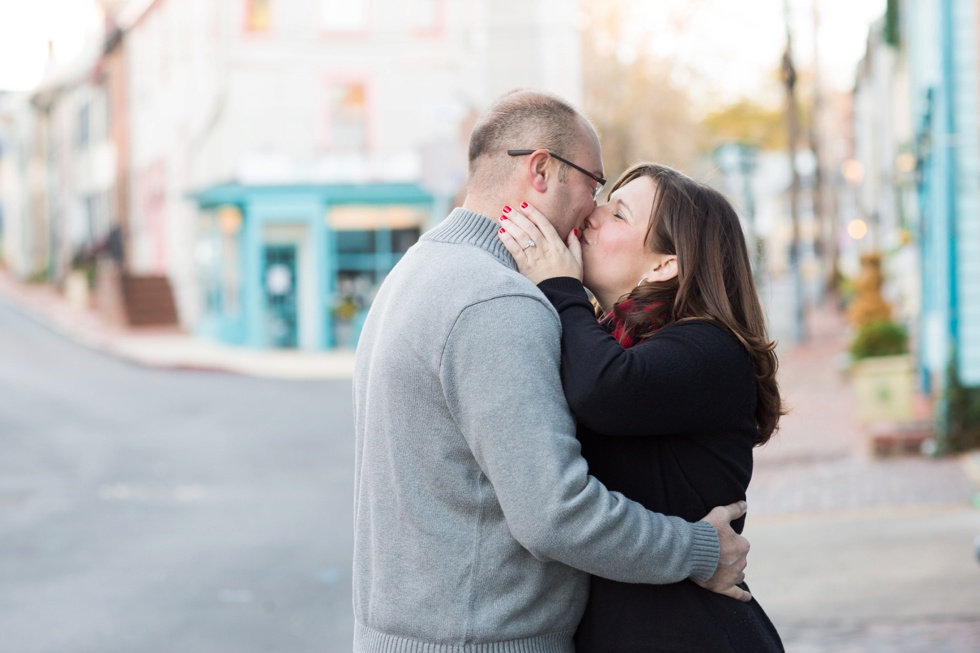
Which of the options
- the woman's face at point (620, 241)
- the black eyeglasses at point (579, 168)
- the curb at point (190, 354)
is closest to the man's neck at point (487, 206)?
the black eyeglasses at point (579, 168)

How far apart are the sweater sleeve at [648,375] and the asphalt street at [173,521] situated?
13.2 ft

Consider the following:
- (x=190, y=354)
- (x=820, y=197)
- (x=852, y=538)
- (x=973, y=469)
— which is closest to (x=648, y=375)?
(x=852, y=538)

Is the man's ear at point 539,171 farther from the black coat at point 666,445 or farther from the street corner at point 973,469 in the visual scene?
the street corner at point 973,469

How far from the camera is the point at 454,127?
27.0m

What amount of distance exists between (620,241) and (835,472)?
8.89 metres

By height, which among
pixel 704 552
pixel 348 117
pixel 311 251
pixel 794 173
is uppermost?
pixel 348 117

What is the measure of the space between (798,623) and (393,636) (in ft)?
13.3

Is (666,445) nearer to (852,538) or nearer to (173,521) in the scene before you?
(852,538)

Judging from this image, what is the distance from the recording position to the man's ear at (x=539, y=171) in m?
2.63

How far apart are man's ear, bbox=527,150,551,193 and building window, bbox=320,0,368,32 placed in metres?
26.1

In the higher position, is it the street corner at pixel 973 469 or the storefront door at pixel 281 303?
the storefront door at pixel 281 303

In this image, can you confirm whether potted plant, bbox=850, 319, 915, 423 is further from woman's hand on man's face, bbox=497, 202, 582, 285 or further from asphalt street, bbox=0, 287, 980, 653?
woman's hand on man's face, bbox=497, 202, 582, 285

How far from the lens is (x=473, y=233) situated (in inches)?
104

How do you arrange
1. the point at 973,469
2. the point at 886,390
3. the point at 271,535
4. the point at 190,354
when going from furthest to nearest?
the point at 190,354
the point at 886,390
the point at 973,469
the point at 271,535
